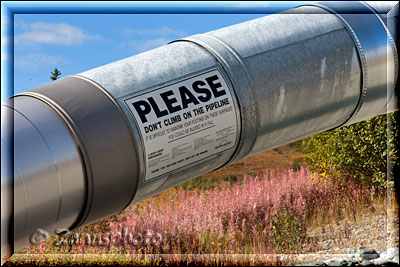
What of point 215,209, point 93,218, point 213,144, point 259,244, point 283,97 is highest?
point 283,97

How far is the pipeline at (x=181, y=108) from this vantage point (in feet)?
9.74

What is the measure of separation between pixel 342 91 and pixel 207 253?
336cm

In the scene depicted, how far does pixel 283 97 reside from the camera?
145 inches

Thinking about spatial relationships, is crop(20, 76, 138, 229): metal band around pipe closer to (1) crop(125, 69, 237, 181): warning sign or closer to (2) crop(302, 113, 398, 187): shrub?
(1) crop(125, 69, 237, 181): warning sign

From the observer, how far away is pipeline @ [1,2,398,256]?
9.74ft

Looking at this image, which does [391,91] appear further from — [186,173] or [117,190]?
[117,190]

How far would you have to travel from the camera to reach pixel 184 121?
334 centimetres

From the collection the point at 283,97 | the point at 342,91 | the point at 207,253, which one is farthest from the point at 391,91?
the point at 207,253

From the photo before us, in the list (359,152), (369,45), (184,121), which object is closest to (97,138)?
(184,121)

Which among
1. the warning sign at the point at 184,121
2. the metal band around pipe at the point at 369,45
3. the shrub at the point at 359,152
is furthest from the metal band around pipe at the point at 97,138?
the shrub at the point at 359,152

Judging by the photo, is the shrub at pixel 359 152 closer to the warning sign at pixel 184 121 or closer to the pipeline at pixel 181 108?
the pipeline at pixel 181 108

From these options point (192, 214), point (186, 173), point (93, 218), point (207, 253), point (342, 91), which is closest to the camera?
point (93, 218)

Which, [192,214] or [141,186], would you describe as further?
[192,214]

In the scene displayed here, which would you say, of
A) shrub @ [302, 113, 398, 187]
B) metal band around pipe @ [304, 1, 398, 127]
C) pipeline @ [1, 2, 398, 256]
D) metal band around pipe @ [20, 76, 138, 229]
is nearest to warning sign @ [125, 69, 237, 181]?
pipeline @ [1, 2, 398, 256]
